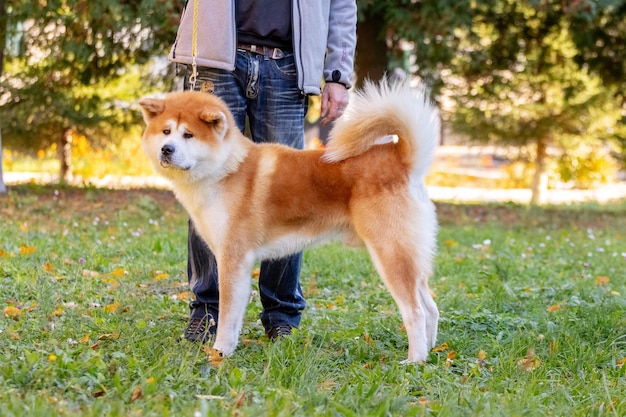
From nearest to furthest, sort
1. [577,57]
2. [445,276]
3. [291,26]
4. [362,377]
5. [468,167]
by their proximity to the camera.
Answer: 1. [362,377]
2. [291,26]
3. [445,276]
4. [577,57]
5. [468,167]

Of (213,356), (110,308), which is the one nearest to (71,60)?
(110,308)

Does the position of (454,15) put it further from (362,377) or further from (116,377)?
(116,377)

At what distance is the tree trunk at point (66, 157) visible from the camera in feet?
37.0

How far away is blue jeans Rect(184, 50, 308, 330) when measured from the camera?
12.7 ft

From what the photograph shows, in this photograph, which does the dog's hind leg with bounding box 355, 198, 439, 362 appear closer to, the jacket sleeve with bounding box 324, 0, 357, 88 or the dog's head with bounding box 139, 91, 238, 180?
the dog's head with bounding box 139, 91, 238, 180

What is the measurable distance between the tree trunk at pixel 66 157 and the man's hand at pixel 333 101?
7.86m

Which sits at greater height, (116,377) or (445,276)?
(116,377)

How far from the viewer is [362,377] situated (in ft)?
10.6

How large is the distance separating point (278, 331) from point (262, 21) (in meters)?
1.55

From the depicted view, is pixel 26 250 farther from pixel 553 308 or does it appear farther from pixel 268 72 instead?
pixel 553 308

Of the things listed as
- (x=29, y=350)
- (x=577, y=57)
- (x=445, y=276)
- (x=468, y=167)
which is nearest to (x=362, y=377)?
(x=29, y=350)

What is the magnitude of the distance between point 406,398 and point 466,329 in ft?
4.35

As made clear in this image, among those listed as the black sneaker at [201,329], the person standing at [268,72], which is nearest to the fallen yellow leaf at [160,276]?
the person standing at [268,72]

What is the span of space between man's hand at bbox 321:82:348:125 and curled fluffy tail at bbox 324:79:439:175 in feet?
1.22
